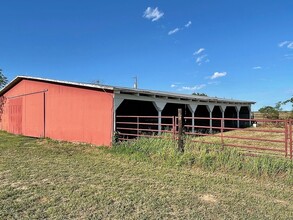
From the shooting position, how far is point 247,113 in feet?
88.9

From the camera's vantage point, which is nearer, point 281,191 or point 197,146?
point 281,191

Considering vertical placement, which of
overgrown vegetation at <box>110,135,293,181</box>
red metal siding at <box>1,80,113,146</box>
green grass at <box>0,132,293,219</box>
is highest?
red metal siding at <box>1,80,113,146</box>

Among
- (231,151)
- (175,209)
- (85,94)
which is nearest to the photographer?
(175,209)

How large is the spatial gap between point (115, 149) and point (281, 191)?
5.61 metres

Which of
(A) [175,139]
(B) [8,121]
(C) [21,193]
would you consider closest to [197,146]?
(A) [175,139]

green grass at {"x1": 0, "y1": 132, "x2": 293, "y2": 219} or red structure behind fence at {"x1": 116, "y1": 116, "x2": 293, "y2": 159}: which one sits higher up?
red structure behind fence at {"x1": 116, "y1": 116, "x2": 293, "y2": 159}

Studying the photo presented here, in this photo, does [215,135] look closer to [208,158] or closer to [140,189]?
[208,158]

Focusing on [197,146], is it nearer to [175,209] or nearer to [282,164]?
[282,164]

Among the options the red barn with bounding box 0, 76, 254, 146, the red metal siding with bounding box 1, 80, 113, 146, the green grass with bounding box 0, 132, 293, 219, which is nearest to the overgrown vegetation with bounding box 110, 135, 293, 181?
the green grass with bounding box 0, 132, 293, 219

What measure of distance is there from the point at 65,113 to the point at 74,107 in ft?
3.05

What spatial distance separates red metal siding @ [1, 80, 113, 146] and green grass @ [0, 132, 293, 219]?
3.00m

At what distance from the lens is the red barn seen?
427 inches

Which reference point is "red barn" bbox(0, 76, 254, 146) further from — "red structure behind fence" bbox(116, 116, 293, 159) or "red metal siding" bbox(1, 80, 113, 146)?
"red structure behind fence" bbox(116, 116, 293, 159)

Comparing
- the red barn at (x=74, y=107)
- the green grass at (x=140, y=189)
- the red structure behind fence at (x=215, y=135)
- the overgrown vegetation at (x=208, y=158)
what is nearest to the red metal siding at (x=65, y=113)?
the red barn at (x=74, y=107)
